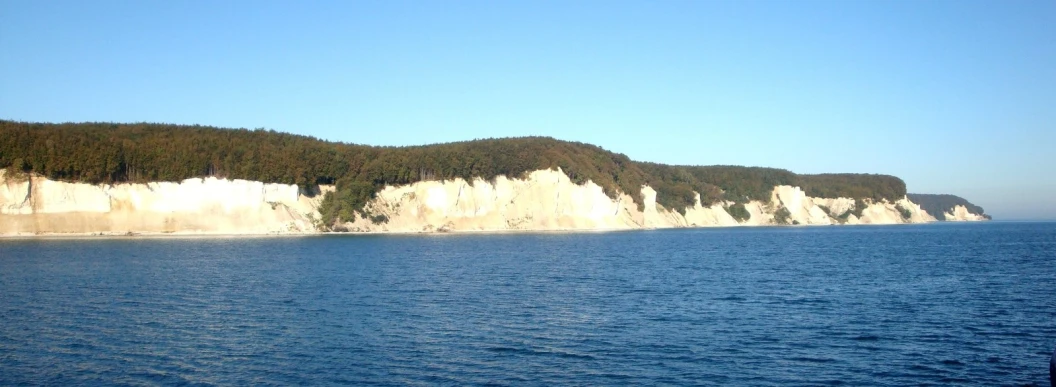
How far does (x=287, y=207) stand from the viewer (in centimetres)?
9394

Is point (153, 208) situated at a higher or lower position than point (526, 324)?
higher

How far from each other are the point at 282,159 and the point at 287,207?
5678 millimetres

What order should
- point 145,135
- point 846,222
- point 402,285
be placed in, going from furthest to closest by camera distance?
point 846,222, point 145,135, point 402,285

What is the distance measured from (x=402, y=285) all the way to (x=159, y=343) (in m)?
14.2

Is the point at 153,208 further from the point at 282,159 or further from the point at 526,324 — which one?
the point at 526,324

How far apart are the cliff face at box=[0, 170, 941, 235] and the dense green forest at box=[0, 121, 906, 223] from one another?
133cm

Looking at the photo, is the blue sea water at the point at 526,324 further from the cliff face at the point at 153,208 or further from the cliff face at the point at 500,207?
the cliff face at the point at 500,207

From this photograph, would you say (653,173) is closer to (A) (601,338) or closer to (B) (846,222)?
(B) (846,222)

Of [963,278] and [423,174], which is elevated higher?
[423,174]

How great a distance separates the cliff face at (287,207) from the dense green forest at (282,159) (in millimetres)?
1326

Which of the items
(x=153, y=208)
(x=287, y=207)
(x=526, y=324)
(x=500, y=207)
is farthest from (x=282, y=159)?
(x=526, y=324)

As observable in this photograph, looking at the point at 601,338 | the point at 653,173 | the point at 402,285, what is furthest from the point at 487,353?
the point at 653,173

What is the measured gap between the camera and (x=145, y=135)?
313ft

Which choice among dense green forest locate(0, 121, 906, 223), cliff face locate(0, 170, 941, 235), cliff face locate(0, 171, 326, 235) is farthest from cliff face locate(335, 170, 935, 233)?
cliff face locate(0, 171, 326, 235)
